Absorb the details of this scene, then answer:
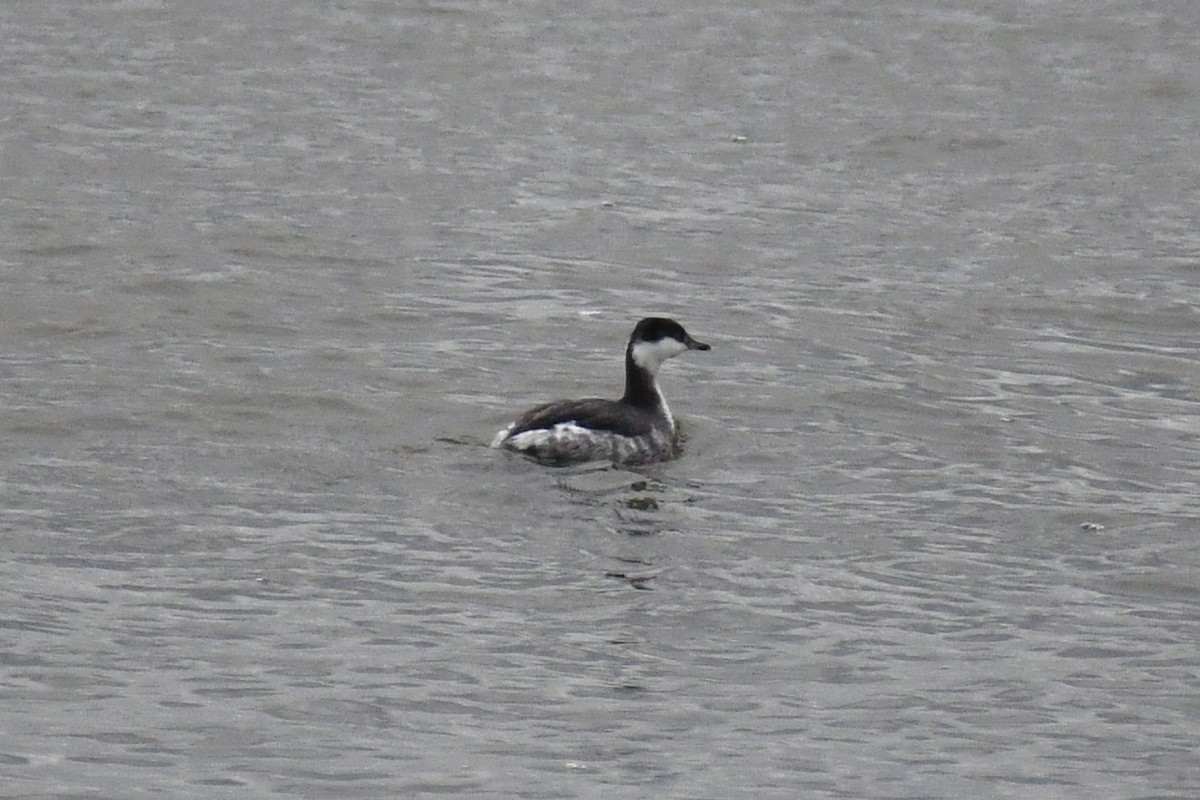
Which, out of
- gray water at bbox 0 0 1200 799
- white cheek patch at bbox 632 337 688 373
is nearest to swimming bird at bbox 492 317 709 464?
white cheek patch at bbox 632 337 688 373

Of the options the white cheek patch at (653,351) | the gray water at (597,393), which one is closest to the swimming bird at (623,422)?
the white cheek patch at (653,351)

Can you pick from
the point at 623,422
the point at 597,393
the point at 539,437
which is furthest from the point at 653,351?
the point at 539,437

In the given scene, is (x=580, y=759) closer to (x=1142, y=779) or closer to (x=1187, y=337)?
(x=1142, y=779)

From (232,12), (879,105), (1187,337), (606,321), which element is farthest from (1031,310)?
(232,12)

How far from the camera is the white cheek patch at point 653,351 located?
1432 cm

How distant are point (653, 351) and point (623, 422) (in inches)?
32.1

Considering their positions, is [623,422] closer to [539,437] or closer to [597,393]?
[539,437]

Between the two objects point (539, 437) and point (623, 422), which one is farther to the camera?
point (623, 422)

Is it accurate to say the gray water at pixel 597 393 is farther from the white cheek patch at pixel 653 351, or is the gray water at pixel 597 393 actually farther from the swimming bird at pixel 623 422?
the white cheek patch at pixel 653 351

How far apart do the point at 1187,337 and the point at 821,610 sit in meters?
6.41

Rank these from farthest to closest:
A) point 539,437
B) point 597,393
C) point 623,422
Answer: point 597,393 → point 623,422 → point 539,437

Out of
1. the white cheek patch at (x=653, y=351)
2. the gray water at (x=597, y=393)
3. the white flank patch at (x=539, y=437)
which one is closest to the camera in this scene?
the gray water at (x=597, y=393)

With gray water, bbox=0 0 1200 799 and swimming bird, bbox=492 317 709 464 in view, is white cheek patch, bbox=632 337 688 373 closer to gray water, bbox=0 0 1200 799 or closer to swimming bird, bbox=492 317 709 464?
swimming bird, bbox=492 317 709 464

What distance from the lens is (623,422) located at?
44.8ft
